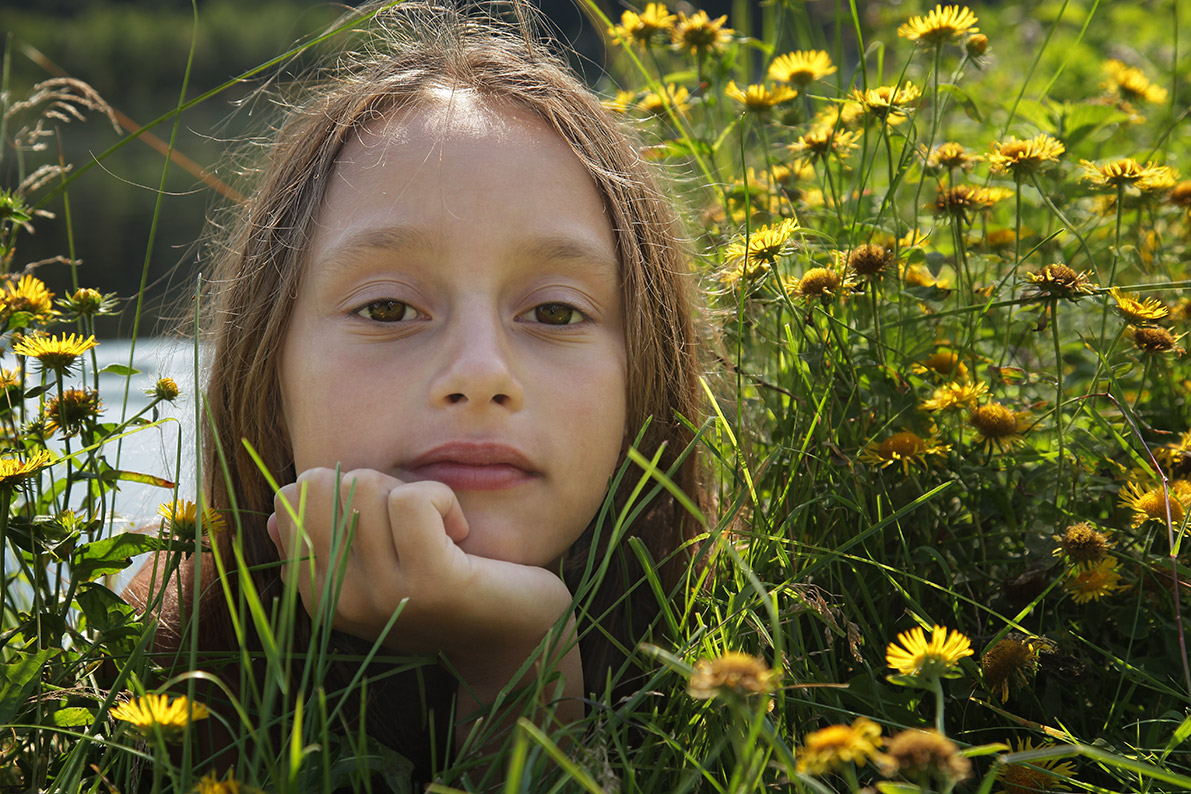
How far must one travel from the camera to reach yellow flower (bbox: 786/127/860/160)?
134cm

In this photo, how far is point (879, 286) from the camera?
123cm

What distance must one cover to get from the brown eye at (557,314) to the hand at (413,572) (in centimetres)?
25

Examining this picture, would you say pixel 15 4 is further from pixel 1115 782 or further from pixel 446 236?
pixel 1115 782

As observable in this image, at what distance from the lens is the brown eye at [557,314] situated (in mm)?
1167

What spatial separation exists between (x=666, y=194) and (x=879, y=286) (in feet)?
1.48

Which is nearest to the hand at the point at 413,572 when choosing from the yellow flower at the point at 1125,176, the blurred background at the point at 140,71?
the yellow flower at the point at 1125,176

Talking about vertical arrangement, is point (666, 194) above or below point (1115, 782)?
above

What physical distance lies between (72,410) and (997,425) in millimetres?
993

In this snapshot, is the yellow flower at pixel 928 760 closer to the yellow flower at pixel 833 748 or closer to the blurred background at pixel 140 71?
the yellow flower at pixel 833 748

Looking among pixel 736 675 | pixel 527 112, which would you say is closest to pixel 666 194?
pixel 527 112

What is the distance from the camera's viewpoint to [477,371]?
3.34ft

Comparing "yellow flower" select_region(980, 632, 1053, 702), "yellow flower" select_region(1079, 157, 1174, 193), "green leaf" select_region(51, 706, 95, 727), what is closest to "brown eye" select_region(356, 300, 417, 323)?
"green leaf" select_region(51, 706, 95, 727)

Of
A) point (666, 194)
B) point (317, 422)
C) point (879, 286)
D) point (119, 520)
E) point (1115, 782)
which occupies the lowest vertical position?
point (1115, 782)

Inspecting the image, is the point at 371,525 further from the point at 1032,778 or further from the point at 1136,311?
the point at 1136,311
